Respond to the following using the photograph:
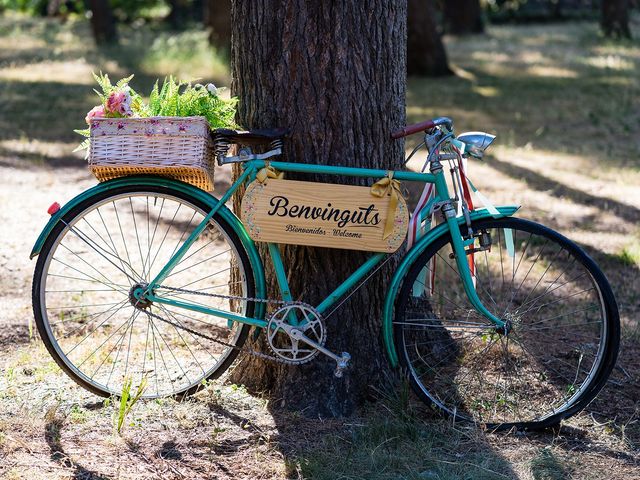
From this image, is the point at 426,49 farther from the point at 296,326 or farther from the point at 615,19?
the point at 296,326

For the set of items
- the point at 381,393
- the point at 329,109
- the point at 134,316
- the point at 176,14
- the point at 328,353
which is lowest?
the point at 381,393

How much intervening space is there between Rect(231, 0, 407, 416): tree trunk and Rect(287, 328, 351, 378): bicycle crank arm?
0.22m

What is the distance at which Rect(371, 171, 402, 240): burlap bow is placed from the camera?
3609 millimetres

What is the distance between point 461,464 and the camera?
3.50m

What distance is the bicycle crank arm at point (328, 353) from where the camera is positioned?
12.0 ft

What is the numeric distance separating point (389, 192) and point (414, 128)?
0.31m

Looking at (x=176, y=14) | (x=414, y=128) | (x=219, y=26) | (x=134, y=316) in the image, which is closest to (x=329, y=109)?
(x=414, y=128)

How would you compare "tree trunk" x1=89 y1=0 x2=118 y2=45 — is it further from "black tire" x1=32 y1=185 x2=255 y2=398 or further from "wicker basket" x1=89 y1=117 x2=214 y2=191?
"wicker basket" x1=89 y1=117 x2=214 y2=191

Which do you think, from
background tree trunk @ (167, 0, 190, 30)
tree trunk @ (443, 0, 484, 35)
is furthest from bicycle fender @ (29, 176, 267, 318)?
background tree trunk @ (167, 0, 190, 30)

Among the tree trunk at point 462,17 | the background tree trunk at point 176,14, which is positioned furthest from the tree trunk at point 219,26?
the background tree trunk at point 176,14

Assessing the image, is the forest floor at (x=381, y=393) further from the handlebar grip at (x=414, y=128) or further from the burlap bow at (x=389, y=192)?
the handlebar grip at (x=414, y=128)

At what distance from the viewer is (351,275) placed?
12.4 feet

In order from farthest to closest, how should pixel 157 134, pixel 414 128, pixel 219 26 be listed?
pixel 219 26 < pixel 414 128 < pixel 157 134

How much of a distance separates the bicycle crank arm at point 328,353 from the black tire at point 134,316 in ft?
0.78
